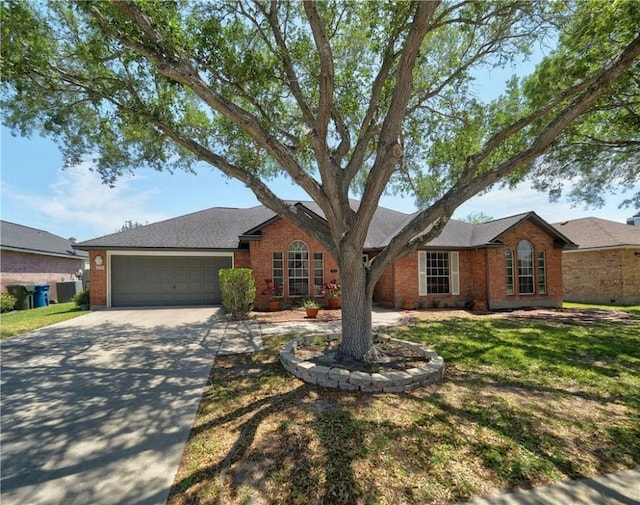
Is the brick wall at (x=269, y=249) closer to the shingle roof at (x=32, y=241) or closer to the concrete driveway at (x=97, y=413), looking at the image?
the concrete driveway at (x=97, y=413)

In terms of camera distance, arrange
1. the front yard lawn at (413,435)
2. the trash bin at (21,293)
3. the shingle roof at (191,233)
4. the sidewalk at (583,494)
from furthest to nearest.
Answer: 1. the trash bin at (21,293)
2. the shingle roof at (191,233)
3. the front yard lawn at (413,435)
4. the sidewalk at (583,494)

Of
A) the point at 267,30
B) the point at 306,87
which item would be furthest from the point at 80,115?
the point at 306,87

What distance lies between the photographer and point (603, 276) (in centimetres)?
1730

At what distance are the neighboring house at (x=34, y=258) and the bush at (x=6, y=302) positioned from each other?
136 centimetres

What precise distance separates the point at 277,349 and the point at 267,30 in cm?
787

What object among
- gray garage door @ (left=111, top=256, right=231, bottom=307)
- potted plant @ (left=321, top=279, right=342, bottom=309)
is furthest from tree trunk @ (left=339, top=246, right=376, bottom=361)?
gray garage door @ (left=111, top=256, right=231, bottom=307)

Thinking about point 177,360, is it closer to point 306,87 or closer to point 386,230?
point 306,87

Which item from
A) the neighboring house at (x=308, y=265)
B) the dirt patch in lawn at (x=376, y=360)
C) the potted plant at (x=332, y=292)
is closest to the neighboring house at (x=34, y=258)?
the neighboring house at (x=308, y=265)

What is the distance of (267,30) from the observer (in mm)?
7719

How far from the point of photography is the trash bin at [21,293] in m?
14.9

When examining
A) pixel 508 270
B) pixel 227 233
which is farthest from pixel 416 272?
pixel 227 233

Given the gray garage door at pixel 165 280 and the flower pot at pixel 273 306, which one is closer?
the flower pot at pixel 273 306

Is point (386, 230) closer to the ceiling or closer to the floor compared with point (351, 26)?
closer to the floor

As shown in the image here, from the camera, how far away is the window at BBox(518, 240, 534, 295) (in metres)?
14.4
